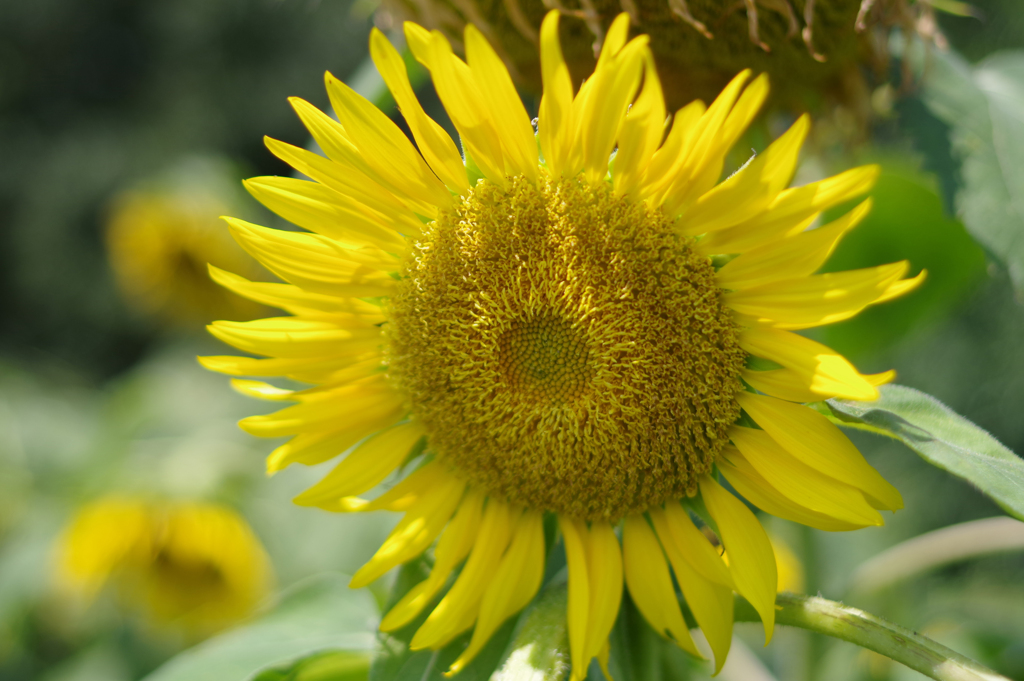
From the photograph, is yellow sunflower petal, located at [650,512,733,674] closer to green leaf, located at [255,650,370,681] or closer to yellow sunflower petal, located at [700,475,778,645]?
yellow sunflower petal, located at [700,475,778,645]

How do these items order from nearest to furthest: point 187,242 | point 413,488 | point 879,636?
point 879,636 < point 413,488 < point 187,242

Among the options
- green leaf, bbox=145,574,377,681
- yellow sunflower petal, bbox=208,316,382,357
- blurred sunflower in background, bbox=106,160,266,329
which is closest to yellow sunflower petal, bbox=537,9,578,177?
yellow sunflower petal, bbox=208,316,382,357

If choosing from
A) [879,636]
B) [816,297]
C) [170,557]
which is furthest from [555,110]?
[170,557]

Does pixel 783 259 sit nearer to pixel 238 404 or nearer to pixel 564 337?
pixel 564 337

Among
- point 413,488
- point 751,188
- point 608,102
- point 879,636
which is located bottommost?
point 879,636

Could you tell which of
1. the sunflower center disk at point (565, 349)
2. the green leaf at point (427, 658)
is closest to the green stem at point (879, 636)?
the sunflower center disk at point (565, 349)

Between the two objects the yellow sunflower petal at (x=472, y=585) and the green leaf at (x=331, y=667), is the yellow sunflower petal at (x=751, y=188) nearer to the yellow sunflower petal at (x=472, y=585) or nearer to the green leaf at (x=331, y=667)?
the yellow sunflower petal at (x=472, y=585)
